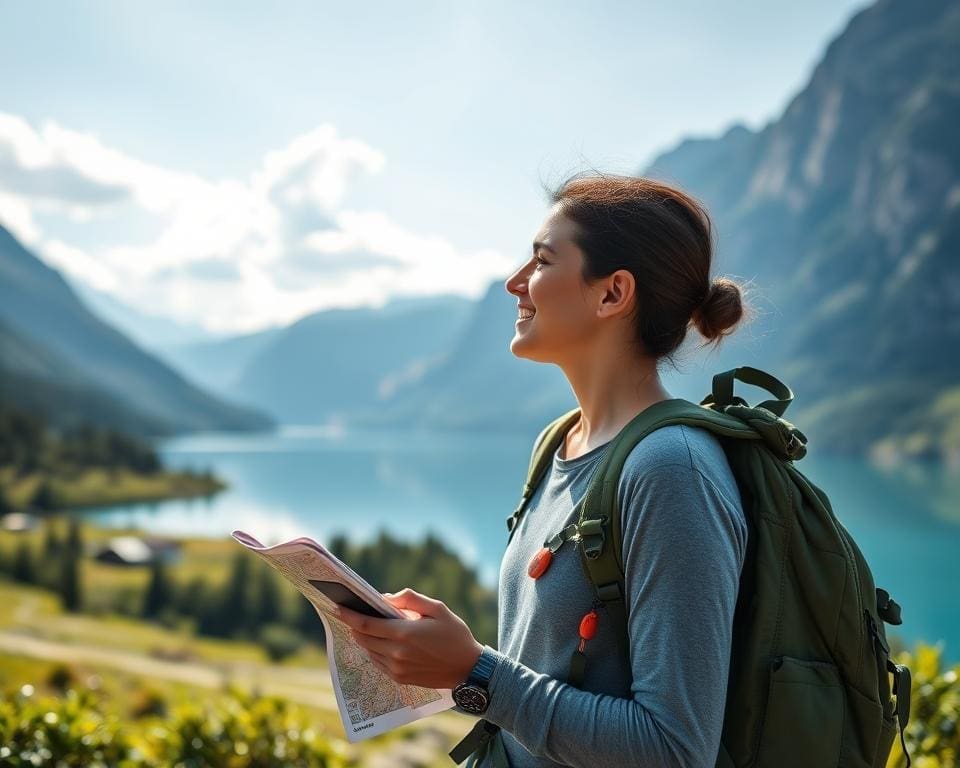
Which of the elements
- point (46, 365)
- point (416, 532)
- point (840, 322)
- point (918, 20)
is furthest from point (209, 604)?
point (918, 20)

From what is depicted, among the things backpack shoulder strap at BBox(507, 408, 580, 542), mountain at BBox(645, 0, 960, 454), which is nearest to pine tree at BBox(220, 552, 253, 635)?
backpack shoulder strap at BBox(507, 408, 580, 542)

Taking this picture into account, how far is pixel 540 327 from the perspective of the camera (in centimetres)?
188

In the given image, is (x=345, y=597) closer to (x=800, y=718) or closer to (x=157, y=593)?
(x=800, y=718)

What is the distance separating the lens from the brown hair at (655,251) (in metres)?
1.80

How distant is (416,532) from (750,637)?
6887cm

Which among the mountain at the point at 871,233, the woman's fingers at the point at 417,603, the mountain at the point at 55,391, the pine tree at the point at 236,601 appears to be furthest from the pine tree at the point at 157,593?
the mountain at the point at 871,233

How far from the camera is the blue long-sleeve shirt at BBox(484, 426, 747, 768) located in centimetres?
144

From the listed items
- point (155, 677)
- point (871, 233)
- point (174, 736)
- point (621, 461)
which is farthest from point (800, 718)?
point (871, 233)

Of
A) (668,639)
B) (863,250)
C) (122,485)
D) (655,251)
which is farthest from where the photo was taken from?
(863,250)

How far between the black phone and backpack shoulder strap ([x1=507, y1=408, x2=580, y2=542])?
1.63 feet

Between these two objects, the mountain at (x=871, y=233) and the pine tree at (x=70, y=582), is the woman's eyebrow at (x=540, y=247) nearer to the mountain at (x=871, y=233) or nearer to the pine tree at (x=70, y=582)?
the pine tree at (x=70, y=582)

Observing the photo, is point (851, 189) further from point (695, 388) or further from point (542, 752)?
point (542, 752)

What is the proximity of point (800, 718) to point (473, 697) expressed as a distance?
55cm

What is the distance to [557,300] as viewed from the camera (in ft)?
6.08
